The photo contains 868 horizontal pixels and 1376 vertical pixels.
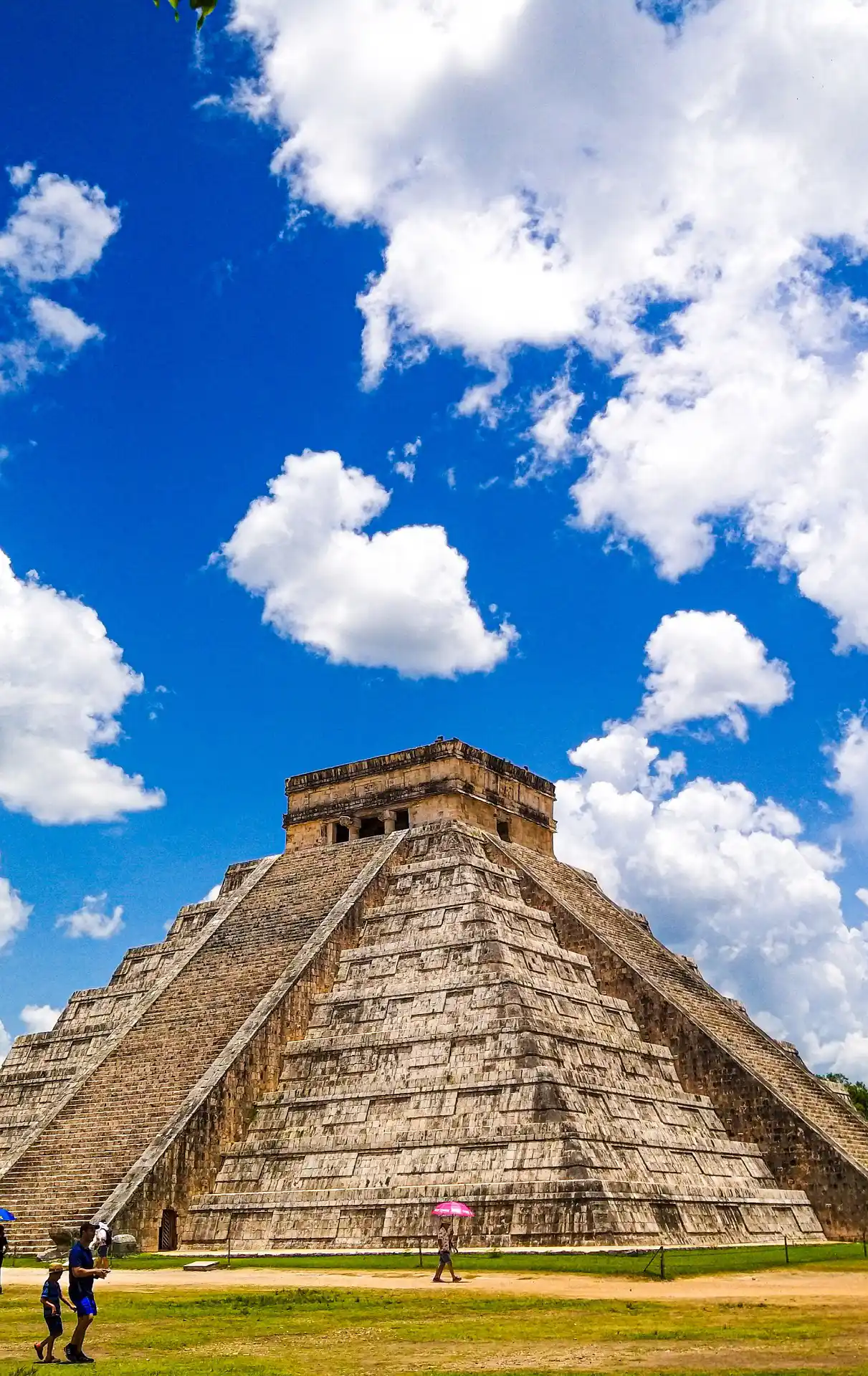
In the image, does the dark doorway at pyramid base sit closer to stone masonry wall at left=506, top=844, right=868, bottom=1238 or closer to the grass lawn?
the grass lawn

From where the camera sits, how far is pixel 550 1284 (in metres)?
14.6

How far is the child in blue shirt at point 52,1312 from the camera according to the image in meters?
9.69

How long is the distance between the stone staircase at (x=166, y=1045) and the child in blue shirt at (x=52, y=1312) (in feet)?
35.3

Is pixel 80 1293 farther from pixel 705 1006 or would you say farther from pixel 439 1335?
pixel 705 1006

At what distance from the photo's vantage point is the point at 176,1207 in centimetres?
2066

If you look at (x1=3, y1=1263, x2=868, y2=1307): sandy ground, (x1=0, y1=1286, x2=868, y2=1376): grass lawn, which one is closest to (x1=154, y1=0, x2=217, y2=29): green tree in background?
(x1=0, y1=1286, x2=868, y2=1376): grass lawn

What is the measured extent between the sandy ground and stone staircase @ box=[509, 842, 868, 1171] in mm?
9069

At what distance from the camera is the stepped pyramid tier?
19.4m

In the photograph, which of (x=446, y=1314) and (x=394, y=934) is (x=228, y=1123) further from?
(x=446, y=1314)

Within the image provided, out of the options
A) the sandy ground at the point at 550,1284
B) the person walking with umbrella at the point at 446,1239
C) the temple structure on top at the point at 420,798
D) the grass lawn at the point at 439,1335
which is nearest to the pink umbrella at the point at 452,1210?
the person walking with umbrella at the point at 446,1239

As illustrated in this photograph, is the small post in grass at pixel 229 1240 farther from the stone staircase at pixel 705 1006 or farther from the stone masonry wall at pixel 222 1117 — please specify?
the stone staircase at pixel 705 1006

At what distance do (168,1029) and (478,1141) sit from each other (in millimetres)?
8514

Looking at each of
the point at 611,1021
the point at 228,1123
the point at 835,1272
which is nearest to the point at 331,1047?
the point at 228,1123

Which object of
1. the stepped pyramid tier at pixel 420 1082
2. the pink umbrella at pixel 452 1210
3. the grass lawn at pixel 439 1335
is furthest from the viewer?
the stepped pyramid tier at pixel 420 1082
